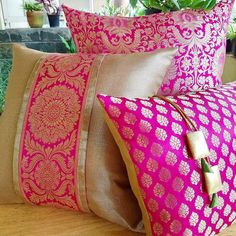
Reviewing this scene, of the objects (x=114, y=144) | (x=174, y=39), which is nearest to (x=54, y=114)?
(x=114, y=144)

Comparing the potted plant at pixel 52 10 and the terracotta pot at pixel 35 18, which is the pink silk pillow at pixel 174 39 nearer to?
the potted plant at pixel 52 10

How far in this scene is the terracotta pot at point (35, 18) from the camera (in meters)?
2.16

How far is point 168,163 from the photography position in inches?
20.1

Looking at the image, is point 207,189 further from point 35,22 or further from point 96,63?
point 35,22

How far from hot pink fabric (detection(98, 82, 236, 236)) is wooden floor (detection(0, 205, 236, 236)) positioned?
118 millimetres

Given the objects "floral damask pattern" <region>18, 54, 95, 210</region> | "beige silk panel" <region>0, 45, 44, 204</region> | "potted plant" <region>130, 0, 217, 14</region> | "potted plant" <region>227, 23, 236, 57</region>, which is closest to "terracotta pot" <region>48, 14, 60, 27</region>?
"potted plant" <region>130, 0, 217, 14</region>

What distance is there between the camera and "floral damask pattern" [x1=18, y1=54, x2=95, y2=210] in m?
0.60

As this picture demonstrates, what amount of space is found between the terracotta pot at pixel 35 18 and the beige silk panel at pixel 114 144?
69.7 inches

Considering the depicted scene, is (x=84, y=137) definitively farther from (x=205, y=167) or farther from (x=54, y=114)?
(x=205, y=167)

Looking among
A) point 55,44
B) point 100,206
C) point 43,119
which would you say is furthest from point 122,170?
point 55,44

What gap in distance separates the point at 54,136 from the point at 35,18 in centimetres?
185

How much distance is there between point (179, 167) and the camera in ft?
1.68

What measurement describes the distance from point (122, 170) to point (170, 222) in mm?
153

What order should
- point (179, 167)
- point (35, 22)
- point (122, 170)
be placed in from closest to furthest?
point (179, 167), point (122, 170), point (35, 22)
